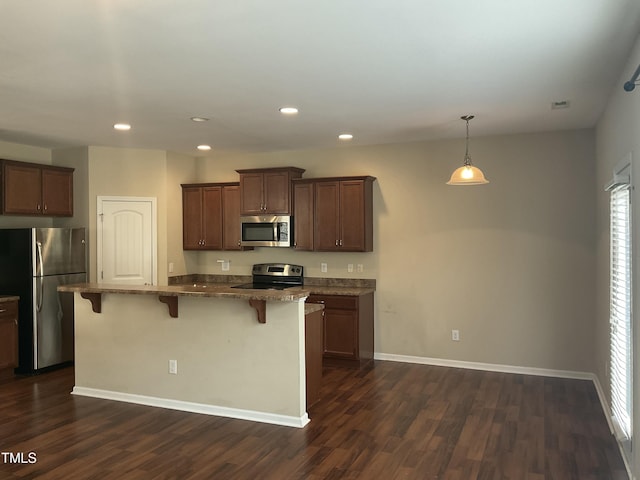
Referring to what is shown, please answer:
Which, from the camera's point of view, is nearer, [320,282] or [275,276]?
[320,282]

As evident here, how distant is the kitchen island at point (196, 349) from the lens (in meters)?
4.30

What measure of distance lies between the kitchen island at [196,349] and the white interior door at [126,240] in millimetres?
1505

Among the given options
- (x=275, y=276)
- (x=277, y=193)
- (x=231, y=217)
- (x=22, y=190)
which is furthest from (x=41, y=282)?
(x=277, y=193)

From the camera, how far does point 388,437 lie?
157 inches

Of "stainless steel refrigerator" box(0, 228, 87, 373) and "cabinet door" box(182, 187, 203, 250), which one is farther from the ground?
"cabinet door" box(182, 187, 203, 250)

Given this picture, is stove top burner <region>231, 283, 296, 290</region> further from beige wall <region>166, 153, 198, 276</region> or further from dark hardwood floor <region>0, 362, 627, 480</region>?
dark hardwood floor <region>0, 362, 627, 480</region>

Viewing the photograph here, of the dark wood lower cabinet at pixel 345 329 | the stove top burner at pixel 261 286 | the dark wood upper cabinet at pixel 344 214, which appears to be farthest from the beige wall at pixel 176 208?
the dark wood lower cabinet at pixel 345 329

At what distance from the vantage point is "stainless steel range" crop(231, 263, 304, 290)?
694cm

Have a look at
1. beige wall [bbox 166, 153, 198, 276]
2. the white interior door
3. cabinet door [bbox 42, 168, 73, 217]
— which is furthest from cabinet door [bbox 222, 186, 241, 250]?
cabinet door [bbox 42, 168, 73, 217]

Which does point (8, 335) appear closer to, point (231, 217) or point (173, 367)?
point (173, 367)

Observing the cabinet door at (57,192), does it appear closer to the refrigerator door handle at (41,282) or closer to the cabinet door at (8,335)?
the refrigerator door handle at (41,282)

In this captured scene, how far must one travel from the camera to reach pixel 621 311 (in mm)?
3727

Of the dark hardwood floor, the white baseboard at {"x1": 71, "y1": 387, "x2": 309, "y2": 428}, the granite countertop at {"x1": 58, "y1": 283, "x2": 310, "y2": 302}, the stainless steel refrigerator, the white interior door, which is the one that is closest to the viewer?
the dark hardwood floor

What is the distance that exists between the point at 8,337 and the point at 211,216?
280 cm
